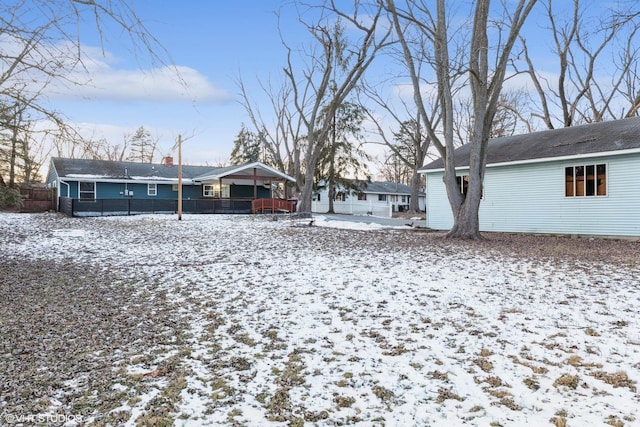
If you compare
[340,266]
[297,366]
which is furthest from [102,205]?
[297,366]

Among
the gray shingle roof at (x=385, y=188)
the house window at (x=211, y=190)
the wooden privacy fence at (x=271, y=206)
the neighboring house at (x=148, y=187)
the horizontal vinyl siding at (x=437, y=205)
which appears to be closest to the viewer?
the horizontal vinyl siding at (x=437, y=205)

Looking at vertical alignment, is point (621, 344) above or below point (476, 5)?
below

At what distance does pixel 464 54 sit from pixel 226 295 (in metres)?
10.9

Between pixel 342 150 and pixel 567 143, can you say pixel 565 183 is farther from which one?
pixel 342 150

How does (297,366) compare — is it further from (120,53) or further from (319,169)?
(319,169)

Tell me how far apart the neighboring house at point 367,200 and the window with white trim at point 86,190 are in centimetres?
1603

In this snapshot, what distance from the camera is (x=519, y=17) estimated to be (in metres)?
11.2

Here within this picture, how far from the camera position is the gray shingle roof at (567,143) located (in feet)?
40.9

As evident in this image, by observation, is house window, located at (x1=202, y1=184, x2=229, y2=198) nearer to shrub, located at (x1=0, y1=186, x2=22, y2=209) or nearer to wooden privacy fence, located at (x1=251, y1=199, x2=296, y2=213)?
wooden privacy fence, located at (x1=251, y1=199, x2=296, y2=213)

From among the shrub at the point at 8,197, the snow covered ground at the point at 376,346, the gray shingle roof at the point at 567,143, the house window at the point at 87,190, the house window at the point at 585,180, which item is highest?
the gray shingle roof at the point at 567,143

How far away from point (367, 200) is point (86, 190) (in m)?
25.1

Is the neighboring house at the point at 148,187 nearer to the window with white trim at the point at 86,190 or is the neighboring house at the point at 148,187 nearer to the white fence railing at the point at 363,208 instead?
the window with white trim at the point at 86,190

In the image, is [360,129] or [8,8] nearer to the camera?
[8,8]

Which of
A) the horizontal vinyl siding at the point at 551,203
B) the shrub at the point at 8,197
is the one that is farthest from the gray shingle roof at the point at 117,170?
the horizontal vinyl siding at the point at 551,203
